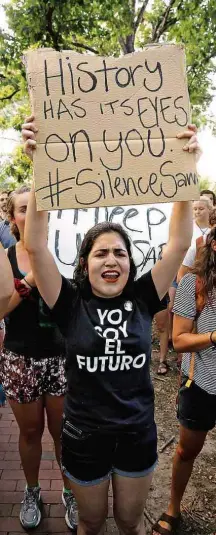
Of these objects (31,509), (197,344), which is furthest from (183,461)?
(31,509)

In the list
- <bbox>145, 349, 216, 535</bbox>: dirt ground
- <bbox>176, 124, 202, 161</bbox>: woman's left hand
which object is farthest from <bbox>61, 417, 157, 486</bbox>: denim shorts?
<bbox>176, 124, 202, 161</bbox>: woman's left hand

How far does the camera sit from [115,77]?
176cm

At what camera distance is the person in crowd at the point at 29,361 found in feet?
7.59

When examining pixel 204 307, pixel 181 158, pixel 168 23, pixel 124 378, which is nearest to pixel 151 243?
pixel 204 307

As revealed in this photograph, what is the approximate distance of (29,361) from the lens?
2.36 metres

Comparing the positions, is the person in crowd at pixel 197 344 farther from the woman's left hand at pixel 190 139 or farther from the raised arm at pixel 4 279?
the raised arm at pixel 4 279

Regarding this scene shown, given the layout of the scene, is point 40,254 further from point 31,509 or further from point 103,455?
point 31,509

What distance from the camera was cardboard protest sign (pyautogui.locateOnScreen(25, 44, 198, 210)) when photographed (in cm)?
170

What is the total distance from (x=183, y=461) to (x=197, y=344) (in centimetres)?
73

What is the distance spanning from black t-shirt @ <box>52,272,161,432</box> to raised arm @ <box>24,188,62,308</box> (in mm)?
51

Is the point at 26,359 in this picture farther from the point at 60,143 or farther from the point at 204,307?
the point at 60,143

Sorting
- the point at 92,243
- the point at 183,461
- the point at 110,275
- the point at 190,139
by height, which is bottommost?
the point at 183,461

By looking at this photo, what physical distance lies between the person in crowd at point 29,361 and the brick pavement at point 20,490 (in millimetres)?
86

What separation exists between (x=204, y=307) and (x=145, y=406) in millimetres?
581
